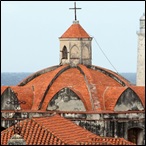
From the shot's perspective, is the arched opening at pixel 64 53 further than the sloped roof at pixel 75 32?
Yes

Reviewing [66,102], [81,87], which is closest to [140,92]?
[81,87]

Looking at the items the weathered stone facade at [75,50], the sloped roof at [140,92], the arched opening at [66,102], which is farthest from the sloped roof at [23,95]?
the sloped roof at [140,92]

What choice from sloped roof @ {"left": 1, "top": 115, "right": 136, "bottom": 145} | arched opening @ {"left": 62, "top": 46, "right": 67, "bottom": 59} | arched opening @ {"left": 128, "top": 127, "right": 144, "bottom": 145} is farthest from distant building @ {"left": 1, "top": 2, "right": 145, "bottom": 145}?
sloped roof @ {"left": 1, "top": 115, "right": 136, "bottom": 145}

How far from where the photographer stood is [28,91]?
4738cm

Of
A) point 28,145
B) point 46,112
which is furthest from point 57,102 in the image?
point 28,145

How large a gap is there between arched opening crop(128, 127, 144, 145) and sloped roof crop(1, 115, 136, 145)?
6661 mm

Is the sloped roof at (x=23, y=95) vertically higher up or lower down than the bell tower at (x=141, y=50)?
lower down

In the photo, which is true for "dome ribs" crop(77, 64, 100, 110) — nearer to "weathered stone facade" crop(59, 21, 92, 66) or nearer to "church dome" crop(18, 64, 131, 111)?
"church dome" crop(18, 64, 131, 111)

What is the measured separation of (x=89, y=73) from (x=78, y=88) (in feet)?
5.11

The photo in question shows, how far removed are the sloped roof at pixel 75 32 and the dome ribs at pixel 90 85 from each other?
1.58 metres

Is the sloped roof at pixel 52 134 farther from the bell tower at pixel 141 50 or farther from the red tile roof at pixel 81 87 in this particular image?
the bell tower at pixel 141 50

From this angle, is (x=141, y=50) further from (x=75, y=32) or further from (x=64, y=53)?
(x=75, y=32)

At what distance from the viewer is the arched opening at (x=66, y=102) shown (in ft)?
150

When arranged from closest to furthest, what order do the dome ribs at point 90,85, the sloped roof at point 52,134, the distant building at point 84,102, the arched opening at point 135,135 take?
the sloped roof at point 52,134
the distant building at point 84,102
the dome ribs at point 90,85
the arched opening at point 135,135
